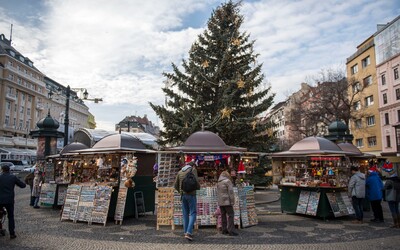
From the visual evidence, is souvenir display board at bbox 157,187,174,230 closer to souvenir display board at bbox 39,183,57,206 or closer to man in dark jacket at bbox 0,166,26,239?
man in dark jacket at bbox 0,166,26,239

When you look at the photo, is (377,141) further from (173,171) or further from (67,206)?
(67,206)

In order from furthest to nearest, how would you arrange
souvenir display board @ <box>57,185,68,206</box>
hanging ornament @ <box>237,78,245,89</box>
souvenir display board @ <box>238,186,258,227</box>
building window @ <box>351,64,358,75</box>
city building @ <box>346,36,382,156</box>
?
building window @ <box>351,64,358,75</box> < city building @ <box>346,36,382,156</box> < hanging ornament @ <box>237,78,245,89</box> < souvenir display board @ <box>57,185,68,206</box> < souvenir display board @ <box>238,186,258,227</box>

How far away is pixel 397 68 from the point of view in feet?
127

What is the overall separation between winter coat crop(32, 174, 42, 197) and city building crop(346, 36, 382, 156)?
3964cm

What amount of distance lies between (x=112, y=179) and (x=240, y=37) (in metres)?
13.2

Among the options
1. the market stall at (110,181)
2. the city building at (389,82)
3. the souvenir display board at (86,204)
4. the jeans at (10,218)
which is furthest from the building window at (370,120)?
the jeans at (10,218)

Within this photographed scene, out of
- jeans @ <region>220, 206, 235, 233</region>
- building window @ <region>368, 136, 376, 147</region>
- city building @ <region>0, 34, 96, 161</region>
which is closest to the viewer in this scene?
jeans @ <region>220, 206, 235, 233</region>

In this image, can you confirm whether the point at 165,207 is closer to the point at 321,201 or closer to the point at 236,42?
the point at 321,201

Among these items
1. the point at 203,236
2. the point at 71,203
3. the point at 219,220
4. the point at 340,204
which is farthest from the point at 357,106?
the point at 71,203

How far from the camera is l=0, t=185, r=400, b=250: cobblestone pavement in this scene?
24.8 ft

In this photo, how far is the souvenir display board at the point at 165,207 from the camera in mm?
9633

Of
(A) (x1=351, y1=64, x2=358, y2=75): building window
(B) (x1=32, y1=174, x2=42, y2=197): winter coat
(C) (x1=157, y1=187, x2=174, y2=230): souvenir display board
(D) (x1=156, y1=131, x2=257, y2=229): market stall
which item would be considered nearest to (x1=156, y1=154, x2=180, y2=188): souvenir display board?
(D) (x1=156, y1=131, x2=257, y2=229): market stall

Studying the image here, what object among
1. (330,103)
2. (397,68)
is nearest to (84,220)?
(330,103)

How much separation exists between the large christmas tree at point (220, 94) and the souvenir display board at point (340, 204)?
288 inches
